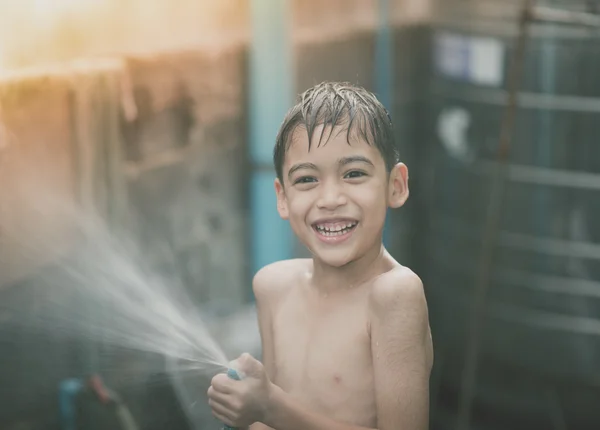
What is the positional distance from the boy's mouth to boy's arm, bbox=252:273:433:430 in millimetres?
83

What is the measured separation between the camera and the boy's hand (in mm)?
1075

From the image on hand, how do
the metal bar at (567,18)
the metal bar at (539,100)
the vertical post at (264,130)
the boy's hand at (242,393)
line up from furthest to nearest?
1. the metal bar at (539,100)
2. the metal bar at (567,18)
3. the vertical post at (264,130)
4. the boy's hand at (242,393)

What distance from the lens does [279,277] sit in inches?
50.3

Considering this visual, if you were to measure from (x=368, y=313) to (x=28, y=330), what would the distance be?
53cm

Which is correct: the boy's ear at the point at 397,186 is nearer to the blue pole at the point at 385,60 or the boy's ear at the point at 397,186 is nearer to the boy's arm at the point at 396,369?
the boy's arm at the point at 396,369

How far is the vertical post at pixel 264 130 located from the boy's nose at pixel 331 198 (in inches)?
35.4

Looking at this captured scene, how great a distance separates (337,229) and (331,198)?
0.15 feet

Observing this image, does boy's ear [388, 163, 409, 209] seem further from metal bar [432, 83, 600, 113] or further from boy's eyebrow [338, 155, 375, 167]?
metal bar [432, 83, 600, 113]

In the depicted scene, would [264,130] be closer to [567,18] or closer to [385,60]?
[567,18]

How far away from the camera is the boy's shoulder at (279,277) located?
127 cm

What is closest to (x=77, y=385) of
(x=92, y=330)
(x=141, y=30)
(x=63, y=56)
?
(x=92, y=330)

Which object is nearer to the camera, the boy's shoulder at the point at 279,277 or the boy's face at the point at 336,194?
the boy's face at the point at 336,194

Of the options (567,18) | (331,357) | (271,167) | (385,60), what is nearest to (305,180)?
(331,357)

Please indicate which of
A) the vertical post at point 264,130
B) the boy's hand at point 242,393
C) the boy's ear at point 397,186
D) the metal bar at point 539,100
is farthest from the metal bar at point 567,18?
the boy's hand at point 242,393
